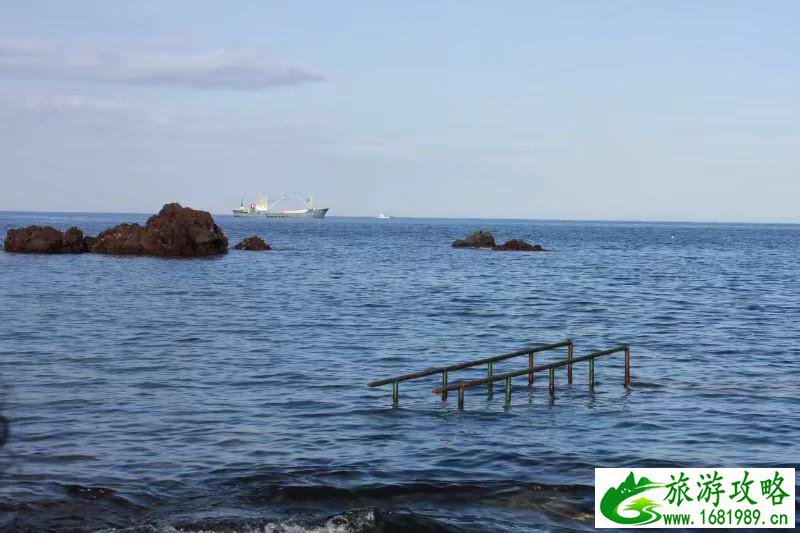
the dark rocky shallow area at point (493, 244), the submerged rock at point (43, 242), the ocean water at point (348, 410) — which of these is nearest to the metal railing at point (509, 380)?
the ocean water at point (348, 410)

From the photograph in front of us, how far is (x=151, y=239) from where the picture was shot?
3674 inches

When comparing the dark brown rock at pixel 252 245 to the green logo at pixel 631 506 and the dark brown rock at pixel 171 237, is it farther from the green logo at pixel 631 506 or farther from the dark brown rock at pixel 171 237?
the green logo at pixel 631 506

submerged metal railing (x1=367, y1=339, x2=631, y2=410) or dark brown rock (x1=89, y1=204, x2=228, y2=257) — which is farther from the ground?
dark brown rock (x1=89, y1=204, x2=228, y2=257)

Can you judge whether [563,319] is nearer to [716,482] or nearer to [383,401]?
[383,401]

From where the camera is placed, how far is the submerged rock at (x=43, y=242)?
9500cm

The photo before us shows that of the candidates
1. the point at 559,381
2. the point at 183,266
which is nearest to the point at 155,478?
the point at 559,381

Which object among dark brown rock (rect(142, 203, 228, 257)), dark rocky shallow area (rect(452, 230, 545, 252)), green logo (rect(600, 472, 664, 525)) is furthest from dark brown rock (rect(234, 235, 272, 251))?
green logo (rect(600, 472, 664, 525))

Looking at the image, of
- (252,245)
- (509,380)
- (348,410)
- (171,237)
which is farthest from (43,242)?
(509,380)

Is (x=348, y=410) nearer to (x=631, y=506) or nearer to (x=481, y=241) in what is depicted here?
(x=631, y=506)

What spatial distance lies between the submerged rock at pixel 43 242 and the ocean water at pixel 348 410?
39.1 metres

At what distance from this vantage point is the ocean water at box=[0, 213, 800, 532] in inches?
706

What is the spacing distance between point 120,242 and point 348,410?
243ft

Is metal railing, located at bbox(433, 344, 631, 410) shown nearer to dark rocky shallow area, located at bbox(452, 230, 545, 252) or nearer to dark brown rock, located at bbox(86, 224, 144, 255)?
dark brown rock, located at bbox(86, 224, 144, 255)

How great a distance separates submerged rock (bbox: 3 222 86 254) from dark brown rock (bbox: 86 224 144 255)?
1.92 meters
